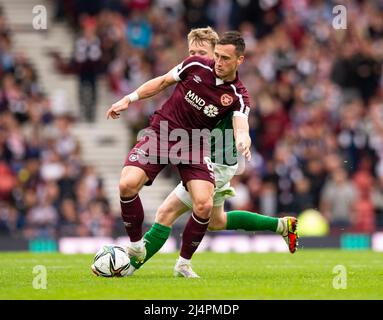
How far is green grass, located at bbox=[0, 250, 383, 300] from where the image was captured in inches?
362

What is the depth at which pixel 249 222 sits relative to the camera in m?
11.9

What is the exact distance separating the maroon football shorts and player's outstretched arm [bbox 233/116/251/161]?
1.50ft

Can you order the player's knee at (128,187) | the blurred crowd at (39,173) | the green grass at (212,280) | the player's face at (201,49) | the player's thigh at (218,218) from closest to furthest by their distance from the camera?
1. the green grass at (212,280)
2. the player's knee at (128,187)
3. the player's face at (201,49)
4. the player's thigh at (218,218)
5. the blurred crowd at (39,173)

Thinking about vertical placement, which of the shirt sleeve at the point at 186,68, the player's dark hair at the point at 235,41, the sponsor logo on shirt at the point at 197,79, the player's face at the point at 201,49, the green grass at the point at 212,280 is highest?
the player's face at the point at 201,49

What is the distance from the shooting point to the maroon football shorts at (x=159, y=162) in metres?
10.7

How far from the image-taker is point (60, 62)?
71.0 feet

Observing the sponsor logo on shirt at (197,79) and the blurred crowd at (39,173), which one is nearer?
the sponsor logo on shirt at (197,79)

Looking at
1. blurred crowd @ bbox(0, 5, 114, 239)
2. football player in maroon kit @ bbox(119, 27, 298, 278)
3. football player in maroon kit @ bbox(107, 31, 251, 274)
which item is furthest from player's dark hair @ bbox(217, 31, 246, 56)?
blurred crowd @ bbox(0, 5, 114, 239)

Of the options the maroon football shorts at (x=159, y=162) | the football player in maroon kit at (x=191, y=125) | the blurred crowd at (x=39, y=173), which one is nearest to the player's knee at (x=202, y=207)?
the football player in maroon kit at (x=191, y=125)

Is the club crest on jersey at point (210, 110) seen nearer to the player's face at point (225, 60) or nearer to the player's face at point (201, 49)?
the player's face at point (225, 60)

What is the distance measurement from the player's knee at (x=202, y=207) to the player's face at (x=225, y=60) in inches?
47.7

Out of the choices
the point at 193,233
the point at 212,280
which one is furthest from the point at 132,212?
the point at 212,280

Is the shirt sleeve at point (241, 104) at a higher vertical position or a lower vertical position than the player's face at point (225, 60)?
lower

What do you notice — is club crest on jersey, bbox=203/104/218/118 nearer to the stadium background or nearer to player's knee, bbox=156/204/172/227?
player's knee, bbox=156/204/172/227
